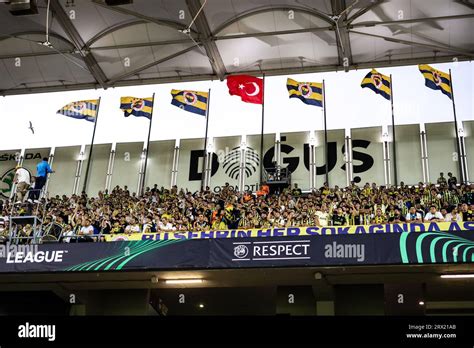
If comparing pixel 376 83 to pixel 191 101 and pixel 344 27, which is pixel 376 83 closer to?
pixel 344 27

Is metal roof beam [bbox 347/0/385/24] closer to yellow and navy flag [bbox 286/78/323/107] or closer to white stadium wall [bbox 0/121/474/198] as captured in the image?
yellow and navy flag [bbox 286/78/323/107]

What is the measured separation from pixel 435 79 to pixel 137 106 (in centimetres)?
1433

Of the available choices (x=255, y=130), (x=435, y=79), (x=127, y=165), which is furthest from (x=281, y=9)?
(x=127, y=165)

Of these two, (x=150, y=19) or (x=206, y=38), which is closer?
(x=150, y=19)

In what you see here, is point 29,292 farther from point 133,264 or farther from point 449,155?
point 449,155

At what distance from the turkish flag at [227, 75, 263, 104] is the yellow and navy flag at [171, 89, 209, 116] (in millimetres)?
1759

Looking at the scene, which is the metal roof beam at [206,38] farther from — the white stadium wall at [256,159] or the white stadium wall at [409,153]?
the white stadium wall at [409,153]

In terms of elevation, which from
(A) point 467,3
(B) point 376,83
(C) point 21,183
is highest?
(A) point 467,3

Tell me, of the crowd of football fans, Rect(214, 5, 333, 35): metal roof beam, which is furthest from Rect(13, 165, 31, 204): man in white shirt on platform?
Rect(214, 5, 333, 35): metal roof beam

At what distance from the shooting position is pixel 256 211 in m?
19.1

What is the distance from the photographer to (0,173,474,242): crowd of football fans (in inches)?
689

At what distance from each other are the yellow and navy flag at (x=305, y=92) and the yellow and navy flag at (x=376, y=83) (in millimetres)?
2085

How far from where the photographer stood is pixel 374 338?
1307cm

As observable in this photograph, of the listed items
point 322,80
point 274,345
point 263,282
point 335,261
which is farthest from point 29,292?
point 322,80
